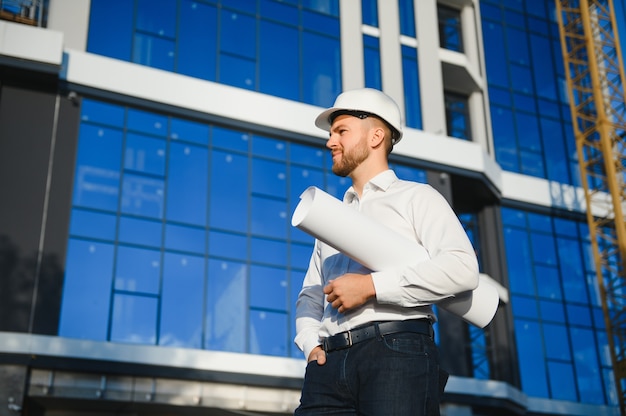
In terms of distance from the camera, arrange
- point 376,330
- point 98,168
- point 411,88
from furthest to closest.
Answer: point 411,88, point 98,168, point 376,330

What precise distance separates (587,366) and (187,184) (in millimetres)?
16816

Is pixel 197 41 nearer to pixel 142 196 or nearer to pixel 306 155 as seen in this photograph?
pixel 306 155

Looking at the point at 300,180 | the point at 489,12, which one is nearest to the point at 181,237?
the point at 300,180

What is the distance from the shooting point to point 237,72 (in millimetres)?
26391

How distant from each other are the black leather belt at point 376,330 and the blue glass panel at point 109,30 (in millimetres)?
21867

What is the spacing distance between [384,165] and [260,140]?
2223 centimetres

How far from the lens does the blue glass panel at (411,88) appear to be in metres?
29.3

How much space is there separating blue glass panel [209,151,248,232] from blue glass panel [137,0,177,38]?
386 centimetres

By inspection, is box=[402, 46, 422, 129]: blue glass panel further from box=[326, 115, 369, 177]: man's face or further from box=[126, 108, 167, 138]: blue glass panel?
box=[326, 115, 369, 177]: man's face

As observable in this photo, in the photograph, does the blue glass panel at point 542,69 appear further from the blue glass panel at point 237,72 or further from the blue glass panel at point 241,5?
the blue glass panel at point 237,72

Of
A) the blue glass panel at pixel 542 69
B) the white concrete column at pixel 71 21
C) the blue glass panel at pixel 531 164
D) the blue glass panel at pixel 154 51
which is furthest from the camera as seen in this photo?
the blue glass panel at pixel 542 69

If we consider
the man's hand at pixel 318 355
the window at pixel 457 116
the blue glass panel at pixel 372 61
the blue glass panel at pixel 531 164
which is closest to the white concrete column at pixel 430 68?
the blue glass panel at pixel 372 61

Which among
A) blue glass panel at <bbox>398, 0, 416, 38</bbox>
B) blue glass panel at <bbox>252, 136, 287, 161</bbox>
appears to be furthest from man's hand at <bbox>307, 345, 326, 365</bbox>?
blue glass panel at <bbox>398, 0, 416, 38</bbox>

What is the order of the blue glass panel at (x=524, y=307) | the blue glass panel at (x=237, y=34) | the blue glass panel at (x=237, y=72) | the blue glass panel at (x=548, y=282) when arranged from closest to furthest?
the blue glass panel at (x=237, y=72) → the blue glass panel at (x=237, y=34) → the blue glass panel at (x=524, y=307) → the blue glass panel at (x=548, y=282)
